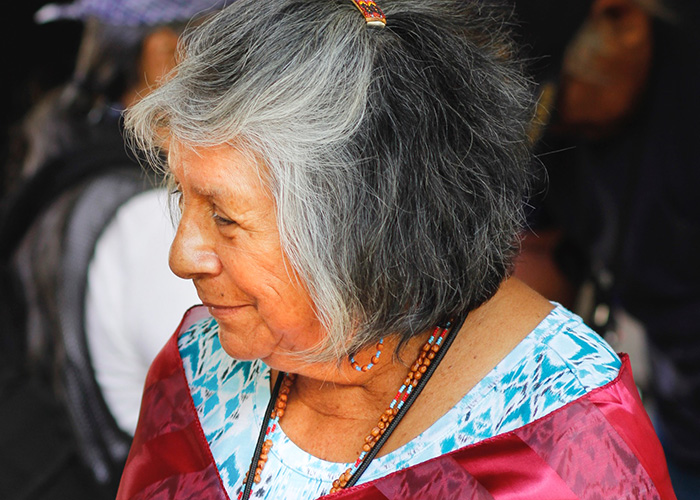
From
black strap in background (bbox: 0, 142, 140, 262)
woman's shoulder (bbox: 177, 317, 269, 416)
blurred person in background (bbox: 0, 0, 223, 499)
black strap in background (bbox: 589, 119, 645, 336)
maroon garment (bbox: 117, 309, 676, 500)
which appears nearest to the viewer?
maroon garment (bbox: 117, 309, 676, 500)

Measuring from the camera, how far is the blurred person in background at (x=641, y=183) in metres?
2.41

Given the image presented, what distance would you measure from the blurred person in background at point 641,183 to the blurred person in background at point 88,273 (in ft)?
4.08

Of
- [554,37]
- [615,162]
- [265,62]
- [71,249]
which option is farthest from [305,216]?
[615,162]

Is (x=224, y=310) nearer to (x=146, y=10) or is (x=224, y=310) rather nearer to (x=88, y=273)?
(x=88, y=273)

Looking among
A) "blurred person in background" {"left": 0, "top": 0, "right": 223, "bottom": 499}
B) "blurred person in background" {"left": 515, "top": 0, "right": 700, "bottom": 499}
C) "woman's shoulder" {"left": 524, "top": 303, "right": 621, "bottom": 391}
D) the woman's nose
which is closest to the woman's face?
the woman's nose

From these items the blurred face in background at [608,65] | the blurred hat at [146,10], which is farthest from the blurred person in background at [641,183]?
the blurred hat at [146,10]

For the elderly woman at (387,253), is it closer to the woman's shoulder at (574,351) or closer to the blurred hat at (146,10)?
the woman's shoulder at (574,351)

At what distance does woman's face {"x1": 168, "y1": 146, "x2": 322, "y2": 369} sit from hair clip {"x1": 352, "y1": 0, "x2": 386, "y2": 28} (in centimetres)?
28

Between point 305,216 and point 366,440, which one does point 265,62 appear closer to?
point 305,216

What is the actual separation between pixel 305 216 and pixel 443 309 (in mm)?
274

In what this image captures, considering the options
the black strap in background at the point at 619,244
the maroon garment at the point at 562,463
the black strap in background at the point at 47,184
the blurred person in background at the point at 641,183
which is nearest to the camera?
the maroon garment at the point at 562,463

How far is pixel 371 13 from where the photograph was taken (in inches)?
44.2

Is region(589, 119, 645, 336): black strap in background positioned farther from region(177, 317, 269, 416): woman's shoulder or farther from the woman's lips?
the woman's lips

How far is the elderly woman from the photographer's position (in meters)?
1.06
